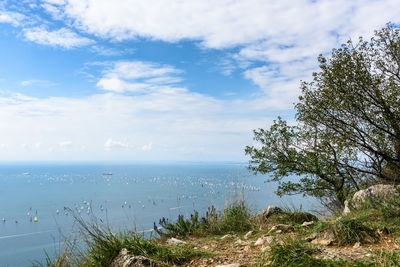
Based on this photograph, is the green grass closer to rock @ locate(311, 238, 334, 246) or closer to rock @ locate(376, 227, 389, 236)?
rock @ locate(311, 238, 334, 246)

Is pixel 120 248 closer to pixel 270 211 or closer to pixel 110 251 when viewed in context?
pixel 110 251

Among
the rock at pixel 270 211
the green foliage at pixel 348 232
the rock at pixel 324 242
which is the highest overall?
the green foliage at pixel 348 232

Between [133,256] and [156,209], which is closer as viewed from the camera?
[133,256]

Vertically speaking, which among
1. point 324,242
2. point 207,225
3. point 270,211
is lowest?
point 207,225

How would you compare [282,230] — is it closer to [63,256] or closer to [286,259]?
[286,259]

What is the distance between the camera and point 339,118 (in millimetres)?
10461

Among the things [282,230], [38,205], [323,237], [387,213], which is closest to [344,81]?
[387,213]

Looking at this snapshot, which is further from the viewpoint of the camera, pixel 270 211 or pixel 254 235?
pixel 270 211

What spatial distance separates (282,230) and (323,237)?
1296 millimetres

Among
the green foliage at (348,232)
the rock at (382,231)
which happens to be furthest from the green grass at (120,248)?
the rock at (382,231)

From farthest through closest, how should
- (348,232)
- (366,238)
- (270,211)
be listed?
(270,211) < (366,238) < (348,232)

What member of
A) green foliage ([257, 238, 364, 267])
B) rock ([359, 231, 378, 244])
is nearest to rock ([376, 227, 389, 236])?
rock ([359, 231, 378, 244])

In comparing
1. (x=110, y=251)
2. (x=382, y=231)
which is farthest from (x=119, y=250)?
(x=382, y=231)

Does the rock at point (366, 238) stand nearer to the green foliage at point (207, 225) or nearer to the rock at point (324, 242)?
the rock at point (324, 242)
